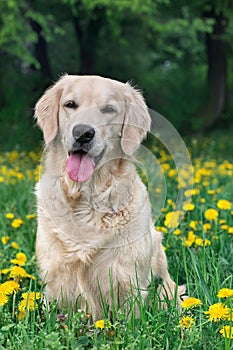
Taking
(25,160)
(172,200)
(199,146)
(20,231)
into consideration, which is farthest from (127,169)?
(199,146)

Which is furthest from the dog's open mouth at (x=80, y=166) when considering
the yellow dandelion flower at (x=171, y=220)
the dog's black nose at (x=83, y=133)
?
the yellow dandelion flower at (x=171, y=220)

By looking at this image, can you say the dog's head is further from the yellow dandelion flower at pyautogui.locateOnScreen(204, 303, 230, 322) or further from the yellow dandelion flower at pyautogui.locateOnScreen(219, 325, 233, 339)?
the yellow dandelion flower at pyautogui.locateOnScreen(219, 325, 233, 339)

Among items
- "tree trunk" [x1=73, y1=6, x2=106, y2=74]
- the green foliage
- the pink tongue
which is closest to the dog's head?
the pink tongue

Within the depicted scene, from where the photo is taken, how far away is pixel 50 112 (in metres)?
3.05

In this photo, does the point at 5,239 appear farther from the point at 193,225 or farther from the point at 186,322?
the point at 186,322

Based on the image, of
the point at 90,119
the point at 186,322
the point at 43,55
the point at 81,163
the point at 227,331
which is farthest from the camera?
the point at 43,55

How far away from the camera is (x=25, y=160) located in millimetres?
7254

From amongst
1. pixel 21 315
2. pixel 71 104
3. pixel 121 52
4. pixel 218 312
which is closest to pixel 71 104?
pixel 71 104

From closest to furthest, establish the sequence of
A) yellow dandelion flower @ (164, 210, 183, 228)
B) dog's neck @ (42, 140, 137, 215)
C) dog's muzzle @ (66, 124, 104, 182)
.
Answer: dog's muzzle @ (66, 124, 104, 182)
dog's neck @ (42, 140, 137, 215)
yellow dandelion flower @ (164, 210, 183, 228)

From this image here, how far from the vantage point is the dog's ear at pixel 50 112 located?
3023 mm

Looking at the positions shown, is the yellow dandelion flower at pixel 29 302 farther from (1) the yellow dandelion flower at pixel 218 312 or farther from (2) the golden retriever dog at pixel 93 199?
(1) the yellow dandelion flower at pixel 218 312

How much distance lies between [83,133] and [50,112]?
18.2 inches

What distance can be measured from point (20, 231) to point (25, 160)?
3358 millimetres

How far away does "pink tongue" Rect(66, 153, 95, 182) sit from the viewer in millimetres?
2850
